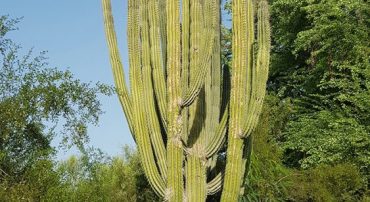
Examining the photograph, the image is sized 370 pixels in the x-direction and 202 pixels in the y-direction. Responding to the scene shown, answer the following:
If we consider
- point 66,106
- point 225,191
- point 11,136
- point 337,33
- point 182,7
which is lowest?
point 225,191

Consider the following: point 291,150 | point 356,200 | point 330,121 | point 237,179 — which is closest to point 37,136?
point 237,179

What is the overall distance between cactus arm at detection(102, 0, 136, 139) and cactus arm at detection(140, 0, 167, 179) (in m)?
0.47

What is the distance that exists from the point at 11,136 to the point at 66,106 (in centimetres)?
99

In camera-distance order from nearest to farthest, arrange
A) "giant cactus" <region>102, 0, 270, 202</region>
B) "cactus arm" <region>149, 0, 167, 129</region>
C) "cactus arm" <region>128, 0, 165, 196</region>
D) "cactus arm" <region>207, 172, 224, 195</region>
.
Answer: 1. "giant cactus" <region>102, 0, 270, 202</region>
2. "cactus arm" <region>128, 0, 165, 196</region>
3. "cactus arm" <region>149, 0, 167, 129</region>
4. "cactus arm" <region>207, 172, 224, 195</region>

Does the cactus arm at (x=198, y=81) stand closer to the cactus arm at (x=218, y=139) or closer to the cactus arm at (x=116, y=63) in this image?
the cactus arm at (x=218, y=139)

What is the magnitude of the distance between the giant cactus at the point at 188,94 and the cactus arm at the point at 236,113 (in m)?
0.01

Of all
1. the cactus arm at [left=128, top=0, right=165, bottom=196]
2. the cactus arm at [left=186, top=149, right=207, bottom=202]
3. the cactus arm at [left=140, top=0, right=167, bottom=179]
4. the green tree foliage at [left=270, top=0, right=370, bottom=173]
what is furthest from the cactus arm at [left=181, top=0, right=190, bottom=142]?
the green tree foliage at [left=270, top=0, right=370, bottom=173]

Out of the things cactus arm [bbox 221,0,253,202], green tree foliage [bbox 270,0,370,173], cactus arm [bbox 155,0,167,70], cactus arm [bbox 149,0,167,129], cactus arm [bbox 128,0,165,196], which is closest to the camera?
cactus arm [bbox 221,0,253,202]

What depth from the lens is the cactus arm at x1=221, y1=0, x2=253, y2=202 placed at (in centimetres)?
855

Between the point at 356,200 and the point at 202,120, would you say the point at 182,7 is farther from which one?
the point at 356,200

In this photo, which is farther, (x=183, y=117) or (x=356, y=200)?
(x=356, y=200)

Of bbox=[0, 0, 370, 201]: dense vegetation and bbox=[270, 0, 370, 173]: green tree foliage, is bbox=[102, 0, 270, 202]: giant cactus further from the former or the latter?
bbox=[270, 0, 370, 173]: green tree foliage

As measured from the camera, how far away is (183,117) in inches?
352

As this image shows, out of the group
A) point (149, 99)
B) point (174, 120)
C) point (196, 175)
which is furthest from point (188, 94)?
point (196, 175)
